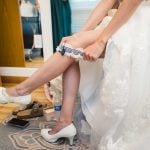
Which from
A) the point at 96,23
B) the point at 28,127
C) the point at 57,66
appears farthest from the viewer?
the point at 28,127

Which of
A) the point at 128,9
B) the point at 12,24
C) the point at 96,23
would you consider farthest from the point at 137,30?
the point at 12,24

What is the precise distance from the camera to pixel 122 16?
1.12 metres

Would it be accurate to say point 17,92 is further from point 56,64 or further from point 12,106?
point 12,106

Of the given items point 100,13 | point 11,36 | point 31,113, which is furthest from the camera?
point 11,36

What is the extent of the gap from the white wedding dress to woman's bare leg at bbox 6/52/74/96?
0.69 ft

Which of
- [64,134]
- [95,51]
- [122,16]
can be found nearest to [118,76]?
[95,51]

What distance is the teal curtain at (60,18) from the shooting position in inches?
80.3

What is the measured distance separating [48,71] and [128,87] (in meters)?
0.38

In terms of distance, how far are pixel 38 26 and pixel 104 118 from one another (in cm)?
120

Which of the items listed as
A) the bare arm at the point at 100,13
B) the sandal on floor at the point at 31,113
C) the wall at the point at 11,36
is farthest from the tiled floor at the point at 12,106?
the bare arm at the point at 100,13

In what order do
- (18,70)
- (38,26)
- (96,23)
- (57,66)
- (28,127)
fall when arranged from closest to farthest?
(57,66) → (96,23) → (28,127) → (38,26) → (18,70)

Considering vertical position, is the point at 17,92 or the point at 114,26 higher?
the point at 114,26

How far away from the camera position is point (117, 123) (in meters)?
1.09

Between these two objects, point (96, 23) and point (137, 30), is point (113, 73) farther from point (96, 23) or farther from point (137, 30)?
point (96, 23)
